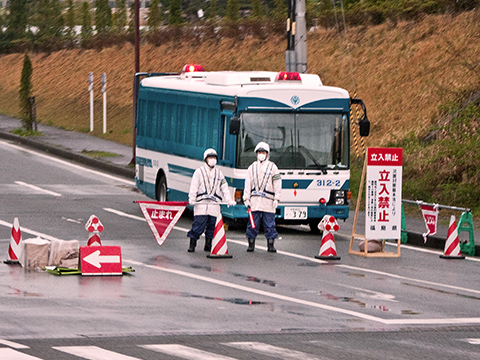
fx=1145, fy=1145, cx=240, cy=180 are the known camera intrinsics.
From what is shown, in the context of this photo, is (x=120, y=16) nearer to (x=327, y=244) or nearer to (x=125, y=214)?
(x=125, y=214)

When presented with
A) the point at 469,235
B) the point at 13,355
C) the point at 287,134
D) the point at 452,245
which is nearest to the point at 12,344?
the point at 13,355

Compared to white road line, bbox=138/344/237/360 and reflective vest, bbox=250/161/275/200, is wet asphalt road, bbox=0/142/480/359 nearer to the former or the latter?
white road line, bbox=138/344/237/360

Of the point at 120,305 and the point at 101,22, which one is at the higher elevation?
the point at 101,22

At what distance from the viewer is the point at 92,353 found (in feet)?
32.1

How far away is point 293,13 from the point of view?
84.7 feet

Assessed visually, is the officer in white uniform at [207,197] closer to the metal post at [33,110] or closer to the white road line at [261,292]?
the white road line at [261,292]

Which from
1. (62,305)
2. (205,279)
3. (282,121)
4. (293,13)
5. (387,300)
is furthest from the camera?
(293,13)

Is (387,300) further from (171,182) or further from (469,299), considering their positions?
(171,182)

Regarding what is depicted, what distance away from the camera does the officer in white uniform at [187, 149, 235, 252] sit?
17.8 m

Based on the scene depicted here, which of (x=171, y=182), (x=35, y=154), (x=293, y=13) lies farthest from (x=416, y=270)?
(x=35, y=154)

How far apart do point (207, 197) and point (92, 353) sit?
→ 813 centimetres

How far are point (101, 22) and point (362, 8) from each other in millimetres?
24693

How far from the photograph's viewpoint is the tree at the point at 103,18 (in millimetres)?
63809

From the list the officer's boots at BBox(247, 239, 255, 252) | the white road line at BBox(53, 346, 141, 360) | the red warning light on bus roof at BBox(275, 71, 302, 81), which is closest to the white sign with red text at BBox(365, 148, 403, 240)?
the officer's boots at BBox(247, 239, 255, 252)
